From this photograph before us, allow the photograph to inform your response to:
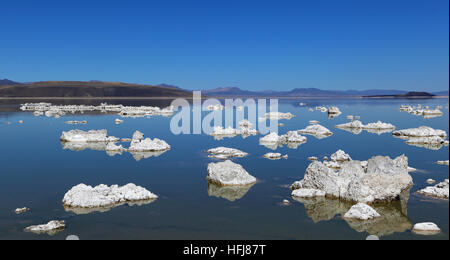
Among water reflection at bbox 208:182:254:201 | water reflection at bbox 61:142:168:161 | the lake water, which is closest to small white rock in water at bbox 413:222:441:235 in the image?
the lake water

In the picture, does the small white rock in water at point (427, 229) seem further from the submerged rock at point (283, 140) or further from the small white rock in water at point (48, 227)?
the submerged rock at point (283, 140)

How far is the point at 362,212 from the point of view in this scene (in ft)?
28.6

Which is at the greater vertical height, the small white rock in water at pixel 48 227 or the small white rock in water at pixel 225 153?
the small white rock in water at pixel 225 153

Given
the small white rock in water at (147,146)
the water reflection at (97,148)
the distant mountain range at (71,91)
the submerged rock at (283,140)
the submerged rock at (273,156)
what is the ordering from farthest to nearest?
the distant mountain range at (71,91) → the submerged rock at (283,140) → the small white rock in water at (147,146) → the water reflection at (97,148) → the submerged rock at (273,156)

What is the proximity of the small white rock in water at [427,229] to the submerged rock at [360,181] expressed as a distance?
169 cm

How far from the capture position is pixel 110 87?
15975 centimetres

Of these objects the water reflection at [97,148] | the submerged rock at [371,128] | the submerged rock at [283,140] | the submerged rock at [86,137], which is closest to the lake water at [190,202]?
the water reflection at [97,148]

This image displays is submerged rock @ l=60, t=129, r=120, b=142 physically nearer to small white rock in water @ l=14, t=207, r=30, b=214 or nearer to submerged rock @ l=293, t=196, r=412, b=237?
small white rock in water @ l=14, t=207, r=30, b=214

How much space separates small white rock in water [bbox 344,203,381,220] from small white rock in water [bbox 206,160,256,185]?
11.8ft

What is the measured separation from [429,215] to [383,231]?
60.6 inches


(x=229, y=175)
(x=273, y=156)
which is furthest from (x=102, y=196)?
(x=273, y=156)

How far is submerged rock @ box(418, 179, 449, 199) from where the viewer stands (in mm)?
10049

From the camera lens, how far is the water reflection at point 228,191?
10575 millimetres

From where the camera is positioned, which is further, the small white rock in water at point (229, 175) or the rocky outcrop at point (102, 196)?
the small white rock in water at point (229, 175)
